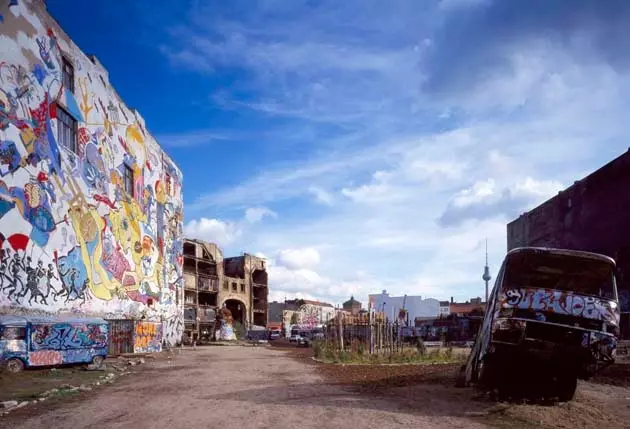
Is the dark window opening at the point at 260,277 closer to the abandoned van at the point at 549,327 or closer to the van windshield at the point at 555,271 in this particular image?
the abandoned van at the point at 549,327

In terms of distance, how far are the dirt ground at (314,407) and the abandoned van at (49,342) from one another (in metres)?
5.19

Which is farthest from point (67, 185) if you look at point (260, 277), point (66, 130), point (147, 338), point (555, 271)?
point (260, 277)

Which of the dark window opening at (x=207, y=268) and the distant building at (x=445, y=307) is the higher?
the dark window opening at (x=207, y=268)

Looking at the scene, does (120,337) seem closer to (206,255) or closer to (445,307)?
(206,255)

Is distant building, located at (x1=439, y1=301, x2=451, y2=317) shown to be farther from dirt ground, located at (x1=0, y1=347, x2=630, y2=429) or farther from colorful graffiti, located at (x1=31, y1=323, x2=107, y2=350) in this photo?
dirt ground, located at (x1=0, y1=347, x2=630, y2=429)

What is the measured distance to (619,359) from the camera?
19359 mm

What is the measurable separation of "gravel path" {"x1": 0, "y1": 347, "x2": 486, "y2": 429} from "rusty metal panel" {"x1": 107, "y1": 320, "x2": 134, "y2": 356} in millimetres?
13090

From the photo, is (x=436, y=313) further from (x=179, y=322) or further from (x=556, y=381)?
(x=556, y=381)

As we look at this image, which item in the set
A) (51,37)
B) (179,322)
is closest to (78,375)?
(51,37)

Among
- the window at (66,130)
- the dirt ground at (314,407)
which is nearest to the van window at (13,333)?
the dirt ground at (314,407)

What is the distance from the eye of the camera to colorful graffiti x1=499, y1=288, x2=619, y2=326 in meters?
9.69

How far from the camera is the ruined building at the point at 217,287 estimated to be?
60.9 meters

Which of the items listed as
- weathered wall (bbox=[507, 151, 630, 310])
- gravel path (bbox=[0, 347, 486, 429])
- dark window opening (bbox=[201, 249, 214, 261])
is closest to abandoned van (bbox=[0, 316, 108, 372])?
gravel path (bbox=[0, 347, 486, 429])

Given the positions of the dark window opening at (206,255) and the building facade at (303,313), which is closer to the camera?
the dark window opening at (206,255)
